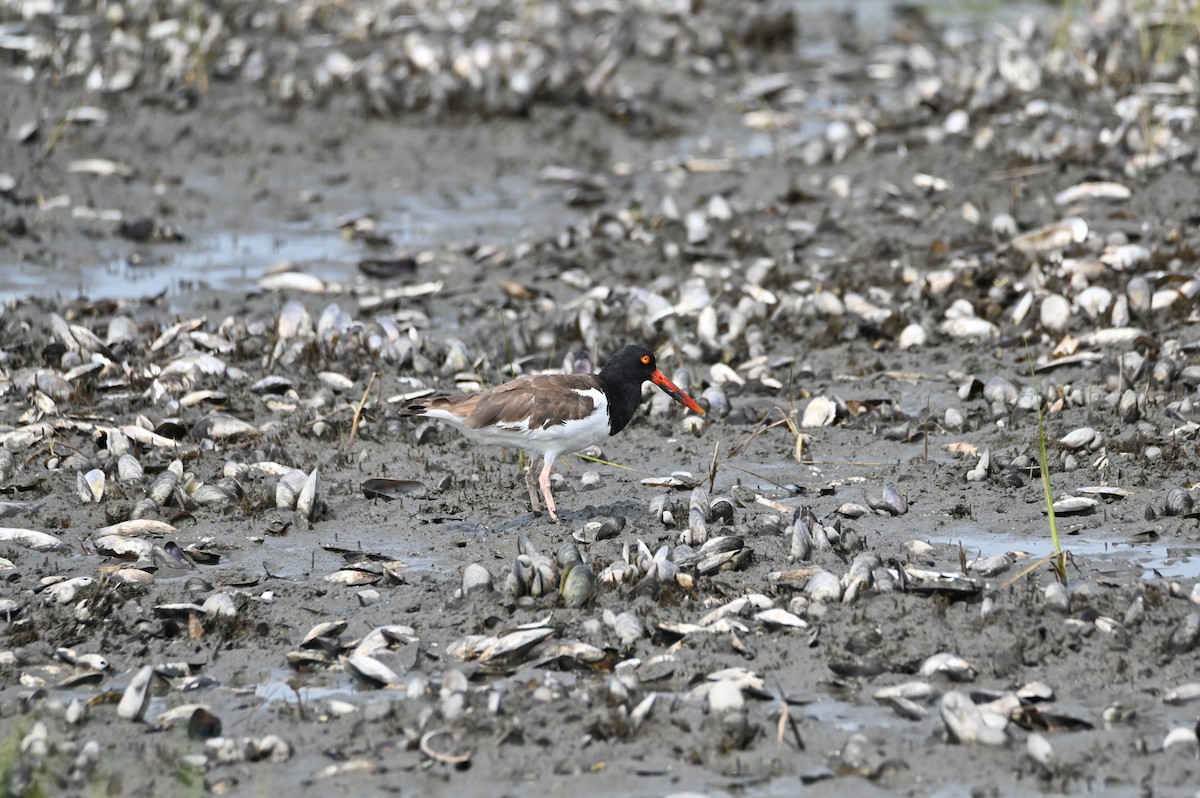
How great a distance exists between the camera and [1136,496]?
329 inches

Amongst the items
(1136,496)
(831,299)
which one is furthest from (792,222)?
(1136,496)

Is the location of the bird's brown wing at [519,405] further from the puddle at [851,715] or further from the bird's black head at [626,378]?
the puddle at [851,715]

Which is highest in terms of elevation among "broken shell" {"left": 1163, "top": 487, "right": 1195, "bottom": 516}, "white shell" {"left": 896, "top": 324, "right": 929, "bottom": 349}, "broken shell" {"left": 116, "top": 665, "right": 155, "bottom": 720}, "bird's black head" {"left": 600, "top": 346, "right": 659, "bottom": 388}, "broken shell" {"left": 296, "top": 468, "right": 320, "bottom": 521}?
"bird's black head" {"left": 600, "top": 346, "right": 659, "bottom": 388}

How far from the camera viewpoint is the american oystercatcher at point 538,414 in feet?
27.5

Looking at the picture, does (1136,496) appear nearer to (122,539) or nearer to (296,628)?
(296,628)

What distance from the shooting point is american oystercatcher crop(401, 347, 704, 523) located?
27.5 ft

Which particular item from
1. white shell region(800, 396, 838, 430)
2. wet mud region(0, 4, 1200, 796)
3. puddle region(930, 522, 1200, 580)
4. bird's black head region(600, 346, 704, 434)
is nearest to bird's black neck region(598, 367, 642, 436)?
bird's black head region(600, 346, 704, 434)

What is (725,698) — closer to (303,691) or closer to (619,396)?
(303,691)

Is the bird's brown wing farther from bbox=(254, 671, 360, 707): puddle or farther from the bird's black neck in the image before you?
bbox=(254, 671, 360, 707): puddle

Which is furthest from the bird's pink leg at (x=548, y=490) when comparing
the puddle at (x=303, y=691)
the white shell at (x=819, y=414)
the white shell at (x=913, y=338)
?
the white shell at (x=913, y=338)

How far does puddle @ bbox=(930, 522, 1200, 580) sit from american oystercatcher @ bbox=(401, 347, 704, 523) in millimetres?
2246

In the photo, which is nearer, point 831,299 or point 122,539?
point 122,539

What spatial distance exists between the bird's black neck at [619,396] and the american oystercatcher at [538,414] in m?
0.01

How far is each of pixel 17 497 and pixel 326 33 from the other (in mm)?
12221
